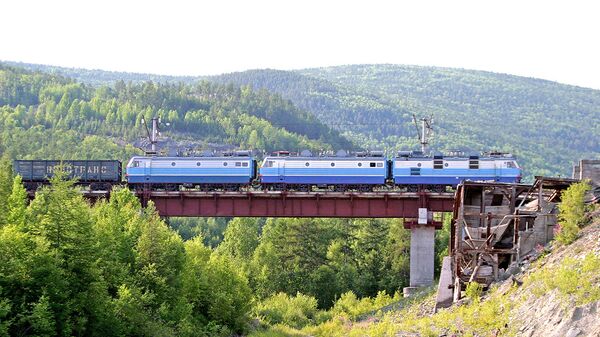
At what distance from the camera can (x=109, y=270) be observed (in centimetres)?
4641

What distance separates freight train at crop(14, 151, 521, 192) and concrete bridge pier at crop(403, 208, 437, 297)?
15.3 feet

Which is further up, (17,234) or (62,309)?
(17,234)

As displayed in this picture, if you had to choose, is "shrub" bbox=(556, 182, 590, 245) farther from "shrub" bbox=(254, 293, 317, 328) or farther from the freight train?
"shrub" bbox=(254, 293, 317, 328)

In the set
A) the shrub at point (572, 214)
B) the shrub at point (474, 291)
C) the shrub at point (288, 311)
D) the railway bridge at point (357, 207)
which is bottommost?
the shrub at point (288, 311)

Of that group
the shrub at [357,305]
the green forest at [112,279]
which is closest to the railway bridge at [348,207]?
the shrub at [357,305]

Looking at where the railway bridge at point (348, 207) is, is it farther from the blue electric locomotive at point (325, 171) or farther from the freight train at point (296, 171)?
the blue electric locomotive at point (325, 171)

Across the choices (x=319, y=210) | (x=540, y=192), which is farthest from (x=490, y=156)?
(x=540, y=192)

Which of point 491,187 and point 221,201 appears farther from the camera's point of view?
point 221,201

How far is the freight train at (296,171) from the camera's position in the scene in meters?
76.2

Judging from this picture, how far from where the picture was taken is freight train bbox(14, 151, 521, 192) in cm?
7625

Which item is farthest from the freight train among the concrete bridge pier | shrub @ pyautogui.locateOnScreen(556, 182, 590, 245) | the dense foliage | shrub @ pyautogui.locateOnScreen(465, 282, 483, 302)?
shrub @ pyautogui.locateOnScreen(556, 182, 590, 245)

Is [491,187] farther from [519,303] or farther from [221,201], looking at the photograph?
[221,201]

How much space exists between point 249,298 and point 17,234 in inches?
1077

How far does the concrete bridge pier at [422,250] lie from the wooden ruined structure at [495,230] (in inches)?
601
